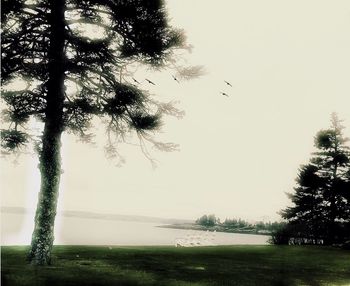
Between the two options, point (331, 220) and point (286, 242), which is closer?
point (286, 242)

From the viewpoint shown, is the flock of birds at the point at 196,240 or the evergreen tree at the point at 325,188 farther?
the evergreen tree at the point at 325,188

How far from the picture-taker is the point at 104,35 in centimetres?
1422

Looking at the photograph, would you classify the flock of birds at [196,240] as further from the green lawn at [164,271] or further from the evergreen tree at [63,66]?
the evergreen tree at [63,66]

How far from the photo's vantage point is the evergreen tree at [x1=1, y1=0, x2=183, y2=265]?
1239 cm

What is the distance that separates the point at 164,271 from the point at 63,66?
7.07m

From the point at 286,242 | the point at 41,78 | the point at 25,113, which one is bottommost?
the point at 286,242

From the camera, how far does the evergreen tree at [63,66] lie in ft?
40.7

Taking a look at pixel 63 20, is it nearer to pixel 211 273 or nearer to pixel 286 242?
pixel 211 273

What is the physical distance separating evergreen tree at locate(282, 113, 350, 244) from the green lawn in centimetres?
1975

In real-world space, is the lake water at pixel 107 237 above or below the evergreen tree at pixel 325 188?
below

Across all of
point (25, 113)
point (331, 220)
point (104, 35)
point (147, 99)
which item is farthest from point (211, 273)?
point (331, 220)

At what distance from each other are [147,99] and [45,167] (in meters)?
4.23

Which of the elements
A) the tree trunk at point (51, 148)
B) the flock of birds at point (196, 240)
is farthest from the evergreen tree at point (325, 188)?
the tree trunk at point (51, 148)

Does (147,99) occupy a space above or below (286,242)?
above
